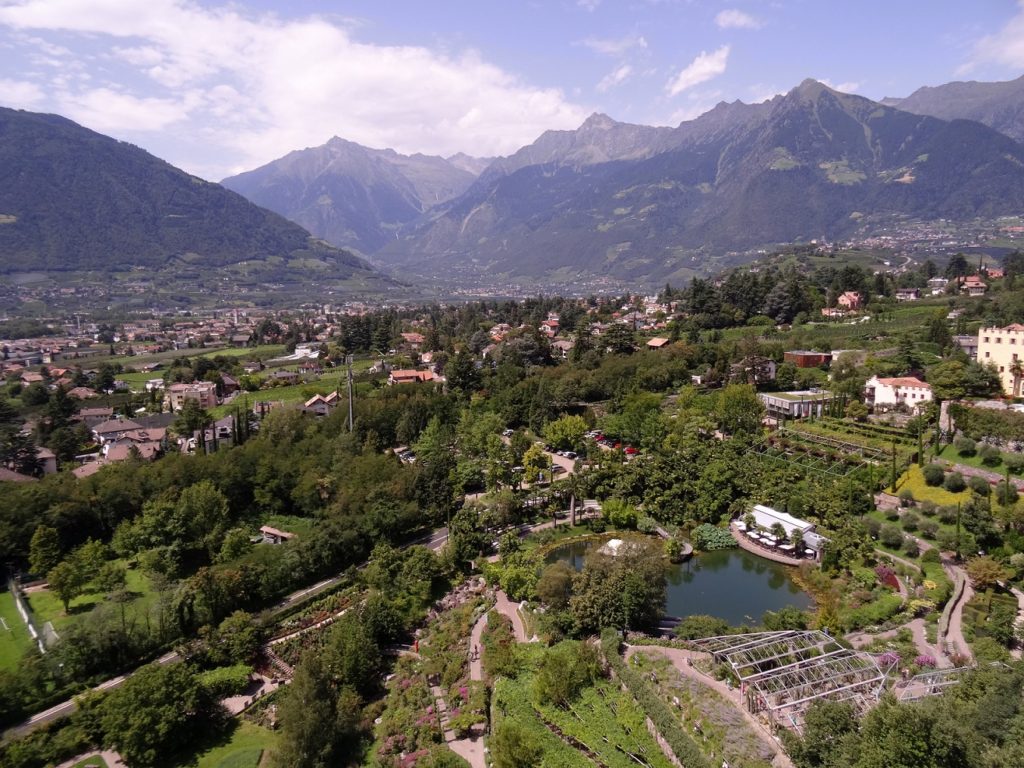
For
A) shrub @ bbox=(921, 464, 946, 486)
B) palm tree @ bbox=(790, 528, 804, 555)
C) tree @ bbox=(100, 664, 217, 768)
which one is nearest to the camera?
tree @ bbox=(100, 664, 217, 768)

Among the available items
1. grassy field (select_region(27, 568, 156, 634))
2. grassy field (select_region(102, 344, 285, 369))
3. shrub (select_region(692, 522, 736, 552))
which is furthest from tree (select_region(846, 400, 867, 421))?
grassy field (select_region(102, 344, 285, 369))

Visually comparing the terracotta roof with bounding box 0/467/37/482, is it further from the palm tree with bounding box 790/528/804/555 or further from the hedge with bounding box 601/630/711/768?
the palm tree with bounding box 790/528/804/555

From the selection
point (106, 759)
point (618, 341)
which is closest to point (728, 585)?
point (106, 759)

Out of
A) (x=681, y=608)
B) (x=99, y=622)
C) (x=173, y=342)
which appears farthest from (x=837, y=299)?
(x=173, y=342)

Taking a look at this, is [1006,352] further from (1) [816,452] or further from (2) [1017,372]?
(1) [816,452]

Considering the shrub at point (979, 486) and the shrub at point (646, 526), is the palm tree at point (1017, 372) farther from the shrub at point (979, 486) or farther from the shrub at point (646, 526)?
the shrub at point (646, 526)

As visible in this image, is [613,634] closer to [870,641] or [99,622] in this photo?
[870,641]

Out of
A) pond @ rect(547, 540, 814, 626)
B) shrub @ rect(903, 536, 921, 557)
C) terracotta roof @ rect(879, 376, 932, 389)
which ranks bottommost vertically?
pond @ rect(547, 540, 814, 626)
